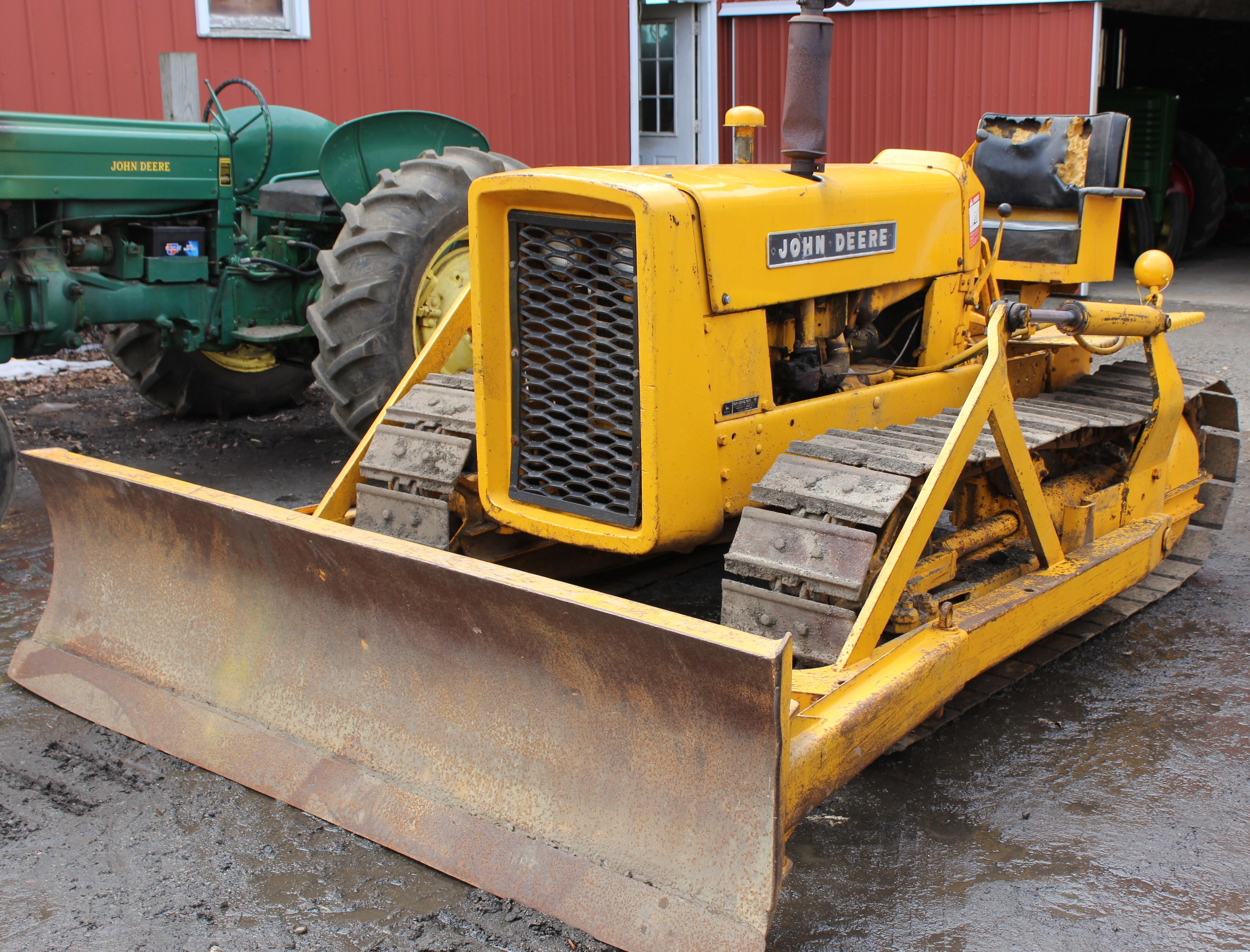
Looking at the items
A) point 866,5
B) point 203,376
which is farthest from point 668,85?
point 203,376

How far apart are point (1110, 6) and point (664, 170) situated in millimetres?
9714

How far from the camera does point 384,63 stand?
10.2 meters

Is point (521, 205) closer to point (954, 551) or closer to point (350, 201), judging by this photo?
point (954, 551)

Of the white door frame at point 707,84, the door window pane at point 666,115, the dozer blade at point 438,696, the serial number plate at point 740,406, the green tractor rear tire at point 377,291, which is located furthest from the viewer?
the door window pane at point 666,115

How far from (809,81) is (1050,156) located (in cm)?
250

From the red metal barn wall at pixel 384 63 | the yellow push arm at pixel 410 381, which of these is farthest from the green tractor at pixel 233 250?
the red metal barn wall at pixel 384 63

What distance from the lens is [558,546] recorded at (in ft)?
14.6

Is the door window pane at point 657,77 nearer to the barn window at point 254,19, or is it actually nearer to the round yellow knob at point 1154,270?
the barn window at point 254,19

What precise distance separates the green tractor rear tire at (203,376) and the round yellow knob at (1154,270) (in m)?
4.76

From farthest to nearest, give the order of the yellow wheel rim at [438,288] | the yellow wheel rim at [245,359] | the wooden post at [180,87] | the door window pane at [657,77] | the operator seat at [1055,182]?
the door window pane at [657,77] < the wooden post at [180,87] < the yellow wheel rim at [245,359] < the yellow wheel rim at [438,288] < the operator seat at [1055,182]

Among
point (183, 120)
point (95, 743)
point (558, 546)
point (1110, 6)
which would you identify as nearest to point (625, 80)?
point (1110, 6)

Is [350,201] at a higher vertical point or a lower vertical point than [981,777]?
higher

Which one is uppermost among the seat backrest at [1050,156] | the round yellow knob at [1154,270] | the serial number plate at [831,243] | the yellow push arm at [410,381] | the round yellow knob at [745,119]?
the round yellow knob at [745,119]

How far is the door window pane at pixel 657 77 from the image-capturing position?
1350 centimetres
